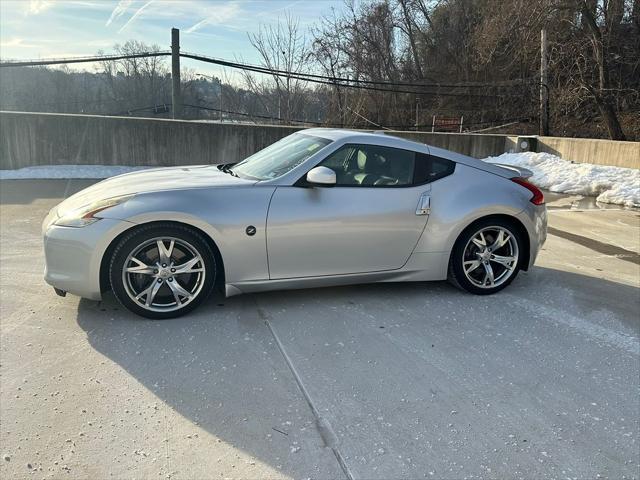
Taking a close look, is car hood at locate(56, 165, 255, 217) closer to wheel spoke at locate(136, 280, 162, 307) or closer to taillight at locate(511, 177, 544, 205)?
wheel spoke at locate(136, 280, 162, 307)

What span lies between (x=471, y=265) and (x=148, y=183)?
279 centimetres

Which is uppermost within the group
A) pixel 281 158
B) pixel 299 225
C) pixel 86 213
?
pixel 281 158

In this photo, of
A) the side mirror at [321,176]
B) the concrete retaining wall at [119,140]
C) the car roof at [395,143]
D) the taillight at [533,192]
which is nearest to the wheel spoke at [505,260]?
the taillight at [533,192]

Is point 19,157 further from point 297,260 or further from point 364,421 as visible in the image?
point 364,421

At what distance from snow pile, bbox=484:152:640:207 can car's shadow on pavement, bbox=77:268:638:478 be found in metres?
5.78

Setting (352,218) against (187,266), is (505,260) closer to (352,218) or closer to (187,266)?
(352,218)

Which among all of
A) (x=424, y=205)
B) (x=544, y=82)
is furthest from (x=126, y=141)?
(x=544, y=82)

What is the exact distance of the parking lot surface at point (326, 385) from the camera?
2363mm

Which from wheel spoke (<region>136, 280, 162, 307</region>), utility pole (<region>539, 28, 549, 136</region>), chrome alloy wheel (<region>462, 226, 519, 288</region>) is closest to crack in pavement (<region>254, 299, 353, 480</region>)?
wheel spoke (<region>136, 280, 162, 307</region>)

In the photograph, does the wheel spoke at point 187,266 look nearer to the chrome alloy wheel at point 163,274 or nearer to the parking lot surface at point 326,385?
the chrome alloy wheel at point 163,274

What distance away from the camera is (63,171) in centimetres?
991

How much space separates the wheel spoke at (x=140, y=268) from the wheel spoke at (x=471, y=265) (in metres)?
2.61

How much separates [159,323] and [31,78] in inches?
1709

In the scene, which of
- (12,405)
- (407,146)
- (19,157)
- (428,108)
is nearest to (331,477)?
(12,405)
